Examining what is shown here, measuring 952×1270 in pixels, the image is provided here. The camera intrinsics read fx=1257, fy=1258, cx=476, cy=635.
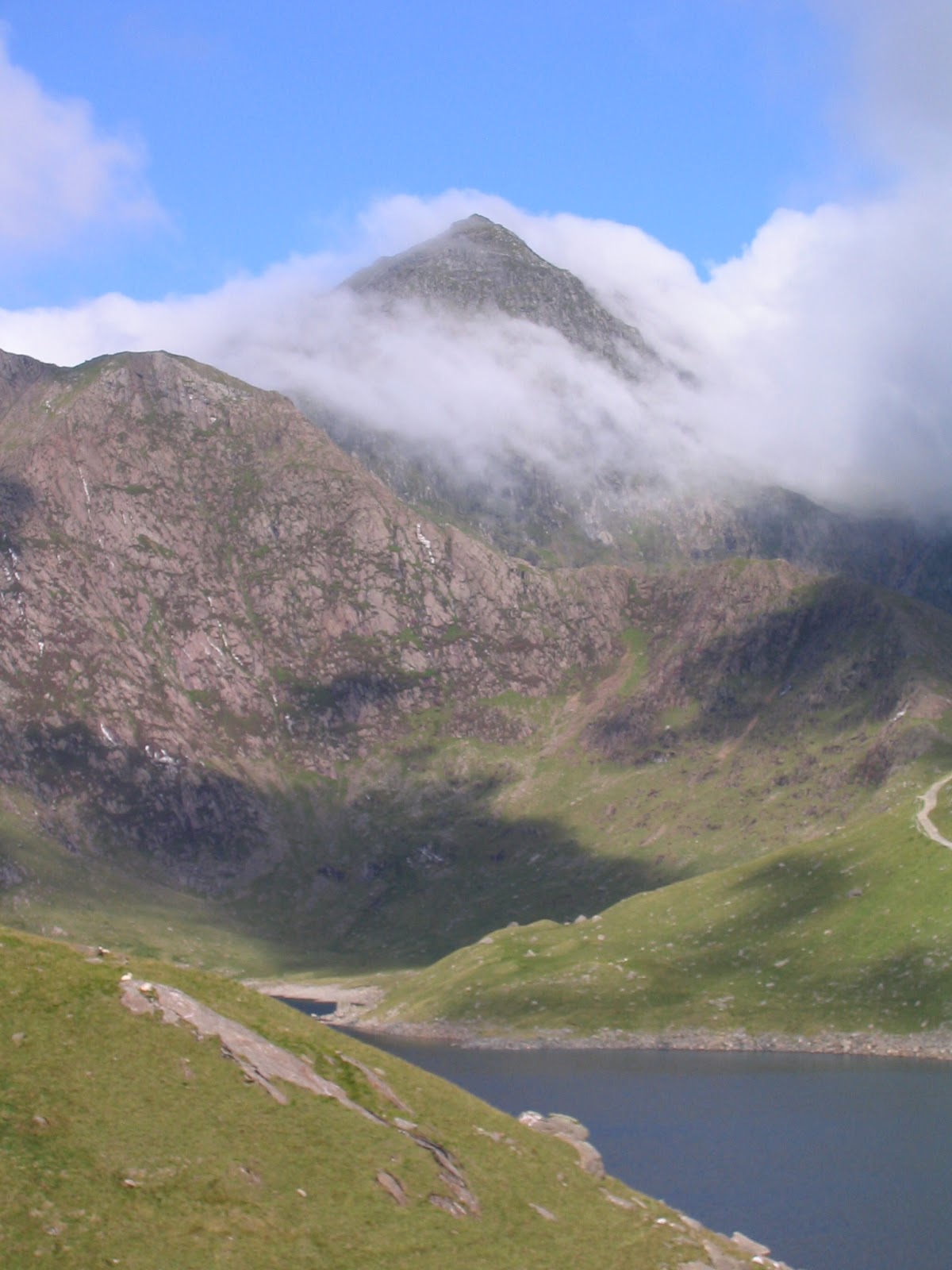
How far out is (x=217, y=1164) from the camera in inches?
1689

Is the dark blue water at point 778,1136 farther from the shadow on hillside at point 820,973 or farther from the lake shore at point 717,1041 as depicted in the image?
the shadow on hillside at point 820,973

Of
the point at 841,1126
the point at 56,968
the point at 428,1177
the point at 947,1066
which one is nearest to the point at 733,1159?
the point at 841,1126

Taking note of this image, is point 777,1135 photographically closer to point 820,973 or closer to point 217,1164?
point 820,973

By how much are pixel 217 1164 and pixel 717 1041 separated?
139 meters

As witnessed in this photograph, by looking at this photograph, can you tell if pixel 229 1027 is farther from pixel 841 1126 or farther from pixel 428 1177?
pixel 841 1126

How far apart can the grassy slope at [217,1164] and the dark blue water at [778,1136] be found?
3414cm

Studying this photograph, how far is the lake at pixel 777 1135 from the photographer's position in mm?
83875

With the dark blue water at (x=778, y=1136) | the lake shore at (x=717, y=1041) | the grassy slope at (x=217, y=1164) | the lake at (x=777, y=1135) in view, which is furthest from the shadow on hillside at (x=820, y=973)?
the grassy slope at (x=217, y=1164)

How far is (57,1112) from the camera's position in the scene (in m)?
42.3

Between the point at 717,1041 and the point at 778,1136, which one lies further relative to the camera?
the point at 717,1041

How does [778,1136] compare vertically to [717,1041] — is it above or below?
above

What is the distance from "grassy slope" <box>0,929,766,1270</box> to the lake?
33.5 meters

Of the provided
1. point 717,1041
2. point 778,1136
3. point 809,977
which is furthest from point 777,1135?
point 809,977

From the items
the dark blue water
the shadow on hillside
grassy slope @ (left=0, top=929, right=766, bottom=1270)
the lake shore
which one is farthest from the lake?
grassy slope @ (left=0, top=929, right=766, bottom=1270)
